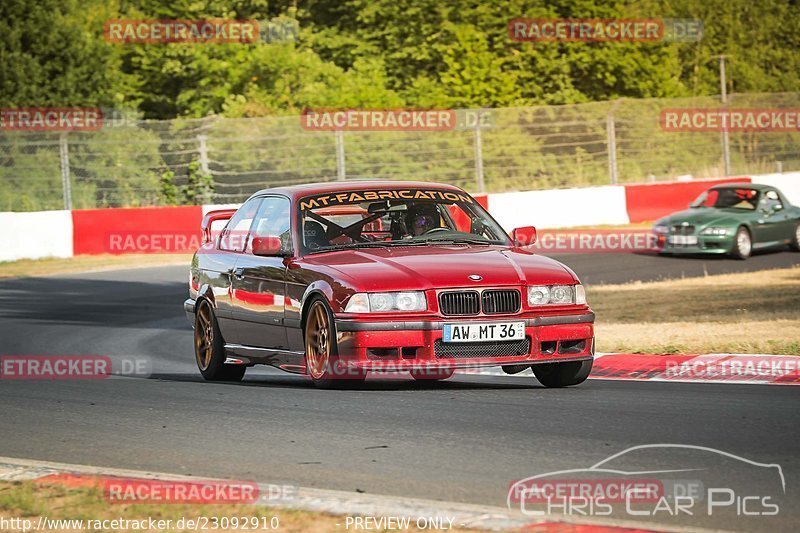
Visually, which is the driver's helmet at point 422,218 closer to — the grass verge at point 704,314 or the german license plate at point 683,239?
the grass verge at point 704,314

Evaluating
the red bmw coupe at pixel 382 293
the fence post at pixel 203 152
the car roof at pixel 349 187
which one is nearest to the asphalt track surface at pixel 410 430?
the red bmw coupe at pixel 382 293

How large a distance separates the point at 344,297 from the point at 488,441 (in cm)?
218

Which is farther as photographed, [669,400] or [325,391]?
[325,391]

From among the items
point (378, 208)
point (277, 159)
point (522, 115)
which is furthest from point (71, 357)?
point (522, 115)

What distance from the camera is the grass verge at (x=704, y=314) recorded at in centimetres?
1288

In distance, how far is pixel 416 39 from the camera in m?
49.1

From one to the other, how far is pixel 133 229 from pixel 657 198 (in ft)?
37.4

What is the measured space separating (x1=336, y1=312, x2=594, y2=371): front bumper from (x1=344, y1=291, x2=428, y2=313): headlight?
0.10m

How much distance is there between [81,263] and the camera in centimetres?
2656

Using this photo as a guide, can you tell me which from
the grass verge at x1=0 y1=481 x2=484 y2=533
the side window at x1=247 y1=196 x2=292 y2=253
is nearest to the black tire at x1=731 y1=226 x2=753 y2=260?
the side window at x1=247 y1=196 x2=292 y2=253

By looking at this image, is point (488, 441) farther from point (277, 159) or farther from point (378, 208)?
point (277, 159)

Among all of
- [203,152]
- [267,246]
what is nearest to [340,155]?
[203,152]

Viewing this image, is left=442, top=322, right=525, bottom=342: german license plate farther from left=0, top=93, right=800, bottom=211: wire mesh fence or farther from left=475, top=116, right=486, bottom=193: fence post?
left=475, top=116, right=486, bottom=193: fence post

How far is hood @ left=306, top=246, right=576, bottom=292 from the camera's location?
939 cm
